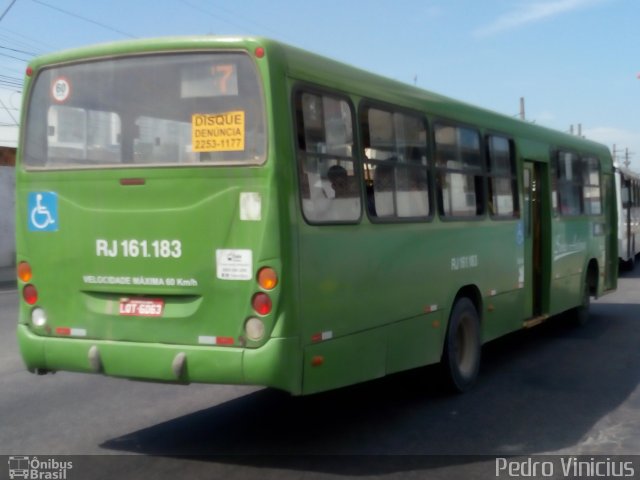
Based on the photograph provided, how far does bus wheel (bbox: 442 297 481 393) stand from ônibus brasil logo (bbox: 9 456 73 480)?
3.81m

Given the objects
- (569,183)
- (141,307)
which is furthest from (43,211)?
(569,183)

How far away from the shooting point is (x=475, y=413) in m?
7.75

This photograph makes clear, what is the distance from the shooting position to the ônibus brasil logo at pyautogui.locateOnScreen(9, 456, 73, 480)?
595 centimetres

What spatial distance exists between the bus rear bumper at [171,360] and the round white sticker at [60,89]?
185 centimetres

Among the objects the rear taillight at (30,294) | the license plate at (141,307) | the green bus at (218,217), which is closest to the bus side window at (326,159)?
the green bus at (218,217)

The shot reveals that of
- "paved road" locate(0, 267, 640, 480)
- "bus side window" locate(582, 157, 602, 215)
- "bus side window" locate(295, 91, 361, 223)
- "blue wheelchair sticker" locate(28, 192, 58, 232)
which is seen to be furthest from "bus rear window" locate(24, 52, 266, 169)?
"bus side window" locate(582, 157, 602, 215)

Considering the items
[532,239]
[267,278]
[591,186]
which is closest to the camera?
[267,278]

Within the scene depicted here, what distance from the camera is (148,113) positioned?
20.2 feet

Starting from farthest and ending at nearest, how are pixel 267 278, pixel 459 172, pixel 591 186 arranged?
pixel 591 186 < pixel 459 172 < pixel 267 278

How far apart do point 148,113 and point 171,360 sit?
5.93 ft

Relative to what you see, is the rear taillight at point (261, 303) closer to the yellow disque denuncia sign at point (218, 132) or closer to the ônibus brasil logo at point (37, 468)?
the yellow disque denuncia sign at point (218, 132)

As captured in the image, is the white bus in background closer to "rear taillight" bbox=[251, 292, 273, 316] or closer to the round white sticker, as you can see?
"rear taillight" bbox=[251, 292, 273, 316]

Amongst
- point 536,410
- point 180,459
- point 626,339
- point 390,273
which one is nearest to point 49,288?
point 180,459

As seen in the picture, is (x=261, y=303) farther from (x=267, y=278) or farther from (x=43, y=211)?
(x=43, y=211)
